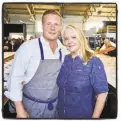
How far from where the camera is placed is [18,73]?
212 cm

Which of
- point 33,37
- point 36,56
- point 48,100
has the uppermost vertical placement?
point 33,37

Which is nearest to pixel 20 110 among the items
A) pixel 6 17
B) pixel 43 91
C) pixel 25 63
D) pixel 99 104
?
pixel 43 91

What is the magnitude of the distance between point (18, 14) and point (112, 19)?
67cm

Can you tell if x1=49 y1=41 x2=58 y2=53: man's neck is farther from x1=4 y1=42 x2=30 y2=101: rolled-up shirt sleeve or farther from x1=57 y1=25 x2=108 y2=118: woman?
x1=4 y1=42 x2=30 y2=101: rolled-up shirt sleeve

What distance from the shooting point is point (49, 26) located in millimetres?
2135

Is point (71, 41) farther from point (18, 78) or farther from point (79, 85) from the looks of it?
point (18, 78)

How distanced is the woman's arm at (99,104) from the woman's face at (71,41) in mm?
365

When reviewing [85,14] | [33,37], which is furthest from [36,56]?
[85,14]

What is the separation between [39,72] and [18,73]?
149mm

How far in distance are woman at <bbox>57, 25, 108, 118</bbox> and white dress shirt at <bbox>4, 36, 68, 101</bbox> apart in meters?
0.09

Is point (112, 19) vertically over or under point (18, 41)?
over

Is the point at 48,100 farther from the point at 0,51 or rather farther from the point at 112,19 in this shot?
the point at 112,19

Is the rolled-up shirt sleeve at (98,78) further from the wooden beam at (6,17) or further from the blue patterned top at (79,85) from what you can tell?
the wooden beam at (6,17)

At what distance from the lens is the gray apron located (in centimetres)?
212
